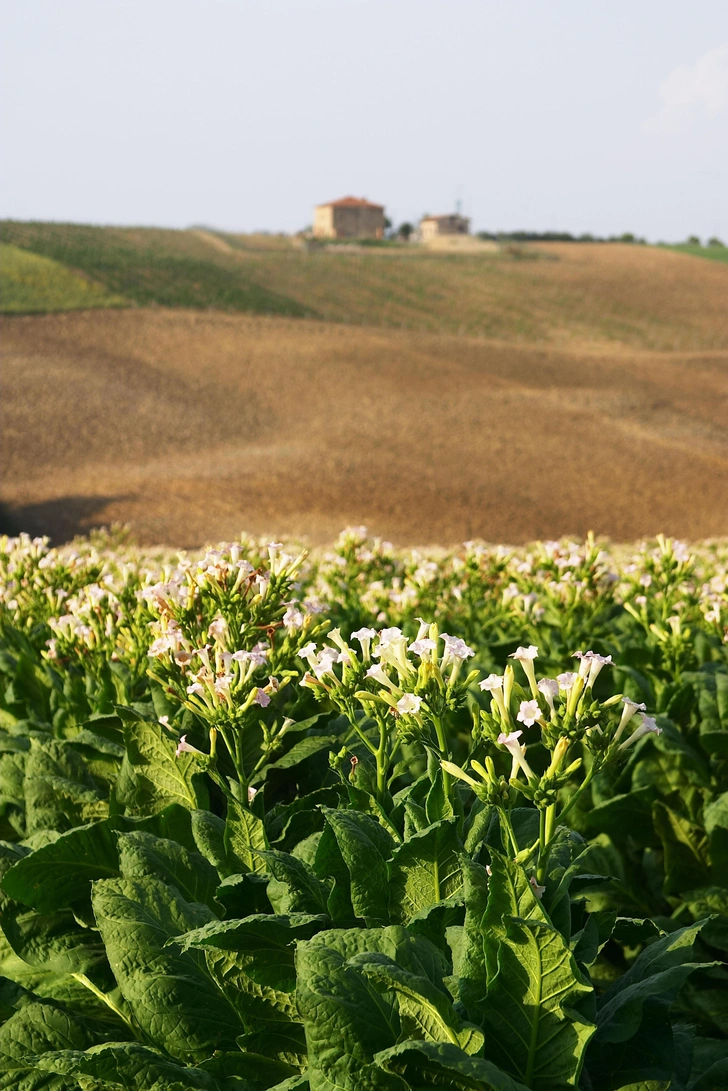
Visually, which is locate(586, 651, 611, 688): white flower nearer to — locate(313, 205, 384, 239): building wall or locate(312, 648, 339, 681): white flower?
locate(312, 648, 339, 681): white flower

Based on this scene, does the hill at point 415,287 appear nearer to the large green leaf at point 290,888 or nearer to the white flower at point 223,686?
the white flower at point 223,686

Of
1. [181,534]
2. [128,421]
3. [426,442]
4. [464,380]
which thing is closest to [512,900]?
[181,534]

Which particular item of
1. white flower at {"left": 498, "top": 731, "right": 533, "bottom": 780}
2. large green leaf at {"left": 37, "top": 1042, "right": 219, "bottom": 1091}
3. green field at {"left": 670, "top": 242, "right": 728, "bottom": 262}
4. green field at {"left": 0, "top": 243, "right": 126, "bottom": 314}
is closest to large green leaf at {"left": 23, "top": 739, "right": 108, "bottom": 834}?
large green leaf at {"left": 37, "top": 1042, "right": 219, "bottom": 1091}

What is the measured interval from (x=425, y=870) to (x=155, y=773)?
112cm

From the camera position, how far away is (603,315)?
209 ft

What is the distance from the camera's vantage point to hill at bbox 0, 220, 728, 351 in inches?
2228

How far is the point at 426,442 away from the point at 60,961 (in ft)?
89.0

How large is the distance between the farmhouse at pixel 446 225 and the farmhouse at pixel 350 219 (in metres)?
7.26

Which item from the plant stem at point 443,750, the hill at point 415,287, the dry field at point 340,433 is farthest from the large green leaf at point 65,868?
the hill at point 415,287

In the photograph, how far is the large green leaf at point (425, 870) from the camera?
6.81 ft

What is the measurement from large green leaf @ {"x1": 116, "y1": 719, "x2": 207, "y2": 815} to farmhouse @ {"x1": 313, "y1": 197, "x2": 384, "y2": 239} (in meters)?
114

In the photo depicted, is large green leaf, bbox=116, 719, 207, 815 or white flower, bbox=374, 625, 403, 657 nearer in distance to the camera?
white flower, bbox=374, 625, 403, 657

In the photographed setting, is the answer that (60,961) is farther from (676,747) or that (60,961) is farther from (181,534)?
(181,534)

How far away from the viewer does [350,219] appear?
113m
